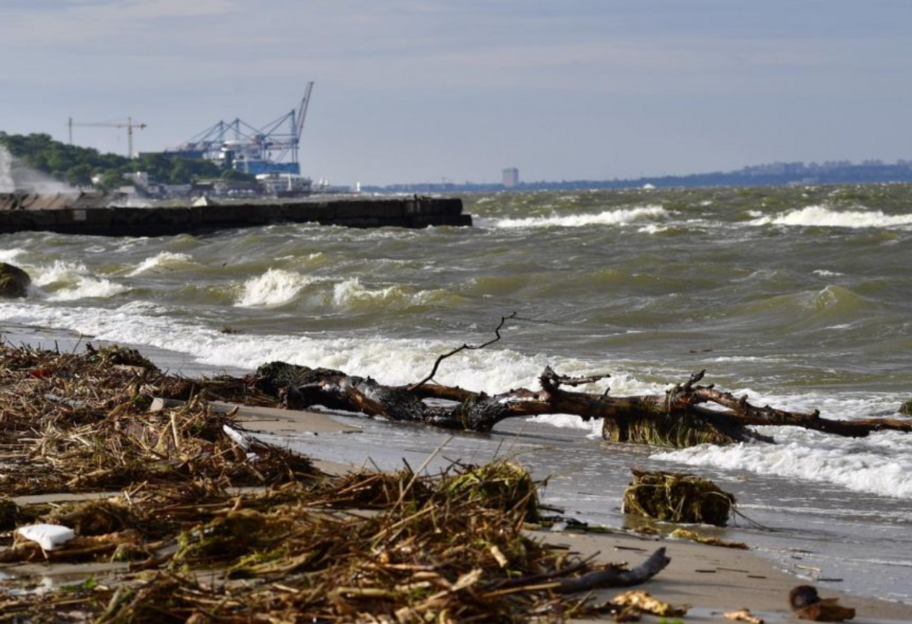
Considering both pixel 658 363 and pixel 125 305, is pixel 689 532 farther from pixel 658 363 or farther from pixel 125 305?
pixel 125 305

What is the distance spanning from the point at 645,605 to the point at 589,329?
13.1m

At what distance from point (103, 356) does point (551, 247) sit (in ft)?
71.8

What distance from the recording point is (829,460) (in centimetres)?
855

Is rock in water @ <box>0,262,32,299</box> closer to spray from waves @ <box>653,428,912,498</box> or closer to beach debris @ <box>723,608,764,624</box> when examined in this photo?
spray from waves @ <box>653,428,912,498</box>

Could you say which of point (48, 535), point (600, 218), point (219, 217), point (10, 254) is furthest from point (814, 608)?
point (600, 218)

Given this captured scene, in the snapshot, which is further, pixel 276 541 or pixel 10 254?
pixel 10 254

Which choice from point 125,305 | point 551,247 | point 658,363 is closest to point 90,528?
point 658,363

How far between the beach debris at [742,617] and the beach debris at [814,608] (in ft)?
0.59

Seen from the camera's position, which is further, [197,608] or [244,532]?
[244,532]

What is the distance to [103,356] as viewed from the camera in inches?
430

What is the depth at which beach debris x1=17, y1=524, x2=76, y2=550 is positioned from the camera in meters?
4.82

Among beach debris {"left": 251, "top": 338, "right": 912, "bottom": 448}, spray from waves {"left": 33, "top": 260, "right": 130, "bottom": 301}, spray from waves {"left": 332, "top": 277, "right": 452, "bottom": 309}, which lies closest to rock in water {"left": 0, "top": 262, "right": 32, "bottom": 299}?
spray from waves {"left": 33, "top": 260, "right": 130, "bottom": 301}

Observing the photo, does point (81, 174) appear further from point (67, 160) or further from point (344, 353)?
point (344, 353)

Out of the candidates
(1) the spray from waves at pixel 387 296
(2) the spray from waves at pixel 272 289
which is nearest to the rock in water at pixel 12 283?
(2) the spray from waves at pixel 272 289
